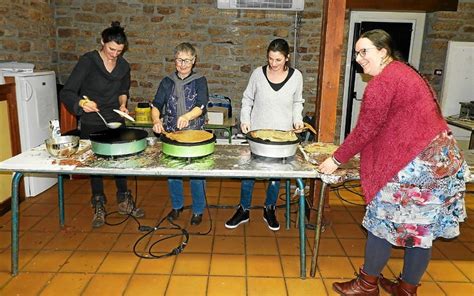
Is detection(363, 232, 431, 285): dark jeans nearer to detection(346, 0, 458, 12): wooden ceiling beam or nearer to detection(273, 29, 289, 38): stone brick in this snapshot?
detection(273, 29, 289, 38): stone brick

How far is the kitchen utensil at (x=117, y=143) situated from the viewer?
87.6 inches

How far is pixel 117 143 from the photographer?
222 centimetres

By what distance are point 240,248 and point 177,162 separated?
0.88 meters

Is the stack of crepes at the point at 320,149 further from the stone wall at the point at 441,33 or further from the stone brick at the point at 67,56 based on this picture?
the stone brick at the point at 67,56

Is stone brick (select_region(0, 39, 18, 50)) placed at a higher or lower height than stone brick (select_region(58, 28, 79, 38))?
lower

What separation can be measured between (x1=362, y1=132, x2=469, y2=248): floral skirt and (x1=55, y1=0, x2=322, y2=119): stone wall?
3208mm

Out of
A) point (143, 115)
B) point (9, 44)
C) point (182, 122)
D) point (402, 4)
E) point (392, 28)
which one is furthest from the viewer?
point (392, 28)

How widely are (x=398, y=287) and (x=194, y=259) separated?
4.18 feet

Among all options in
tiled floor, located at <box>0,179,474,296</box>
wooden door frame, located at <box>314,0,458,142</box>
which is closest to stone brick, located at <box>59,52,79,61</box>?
tiled floor, located at <box>0,179,474,296</box>

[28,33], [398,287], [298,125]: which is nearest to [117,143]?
[298,125]

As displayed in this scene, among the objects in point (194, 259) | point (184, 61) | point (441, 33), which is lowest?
point (194, 259)

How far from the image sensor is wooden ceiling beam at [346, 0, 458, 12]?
4594mm

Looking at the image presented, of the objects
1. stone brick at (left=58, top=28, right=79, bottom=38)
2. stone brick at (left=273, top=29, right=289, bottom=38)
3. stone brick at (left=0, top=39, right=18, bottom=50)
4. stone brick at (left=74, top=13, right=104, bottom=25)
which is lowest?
stone brick at (left=0, top=39, right=18, bottom=50)

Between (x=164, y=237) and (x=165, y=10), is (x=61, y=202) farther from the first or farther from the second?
(x=165, y=10)
